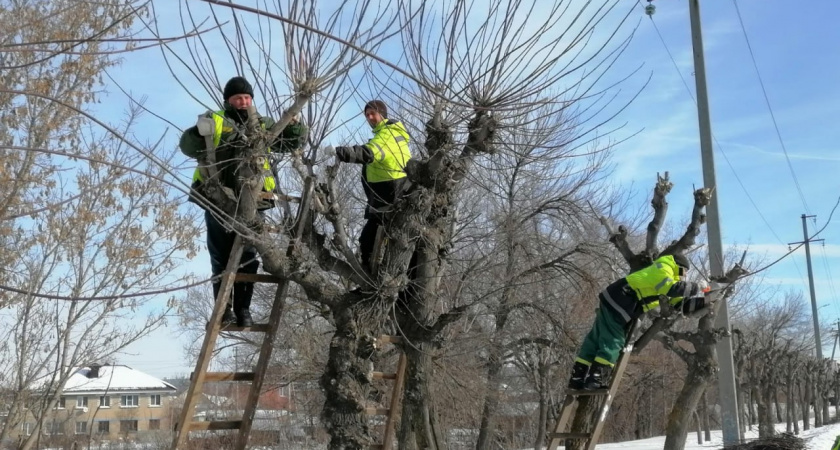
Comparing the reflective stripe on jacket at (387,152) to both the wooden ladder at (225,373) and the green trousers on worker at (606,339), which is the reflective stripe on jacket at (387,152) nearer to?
the wooden ladder at (225,373)

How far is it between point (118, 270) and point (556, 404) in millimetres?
15042

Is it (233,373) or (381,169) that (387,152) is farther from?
(233,373)

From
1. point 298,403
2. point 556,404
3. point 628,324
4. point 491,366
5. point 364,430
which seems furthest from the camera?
point 556,404

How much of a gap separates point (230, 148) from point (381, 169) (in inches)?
65.1

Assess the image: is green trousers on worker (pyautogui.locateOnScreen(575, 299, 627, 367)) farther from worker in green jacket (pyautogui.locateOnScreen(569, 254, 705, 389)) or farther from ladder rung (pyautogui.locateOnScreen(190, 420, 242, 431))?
ladder rung (pyautogui.locateOnScreen(190, 420, 242, 431))

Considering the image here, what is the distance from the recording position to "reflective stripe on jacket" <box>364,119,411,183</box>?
22.5 feet

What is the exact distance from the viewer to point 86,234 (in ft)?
42.8

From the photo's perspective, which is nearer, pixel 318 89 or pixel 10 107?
pixel 318 89

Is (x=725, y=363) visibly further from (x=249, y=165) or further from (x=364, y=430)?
(x=249, y=165)

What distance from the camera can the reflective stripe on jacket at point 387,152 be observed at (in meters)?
6.87

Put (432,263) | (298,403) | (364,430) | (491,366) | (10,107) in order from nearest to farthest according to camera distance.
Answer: (364,430), (432,263), (10,107), (491,366), (298,403)

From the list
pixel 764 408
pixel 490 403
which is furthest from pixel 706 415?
pixel 490 403

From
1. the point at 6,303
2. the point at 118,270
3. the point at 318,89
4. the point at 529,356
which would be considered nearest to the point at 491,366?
the point at 529,356

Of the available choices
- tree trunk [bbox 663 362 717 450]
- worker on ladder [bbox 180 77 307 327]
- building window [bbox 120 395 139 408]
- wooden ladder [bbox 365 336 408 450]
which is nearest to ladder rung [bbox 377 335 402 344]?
wooden ladder [bbox 365 336 408 450]
